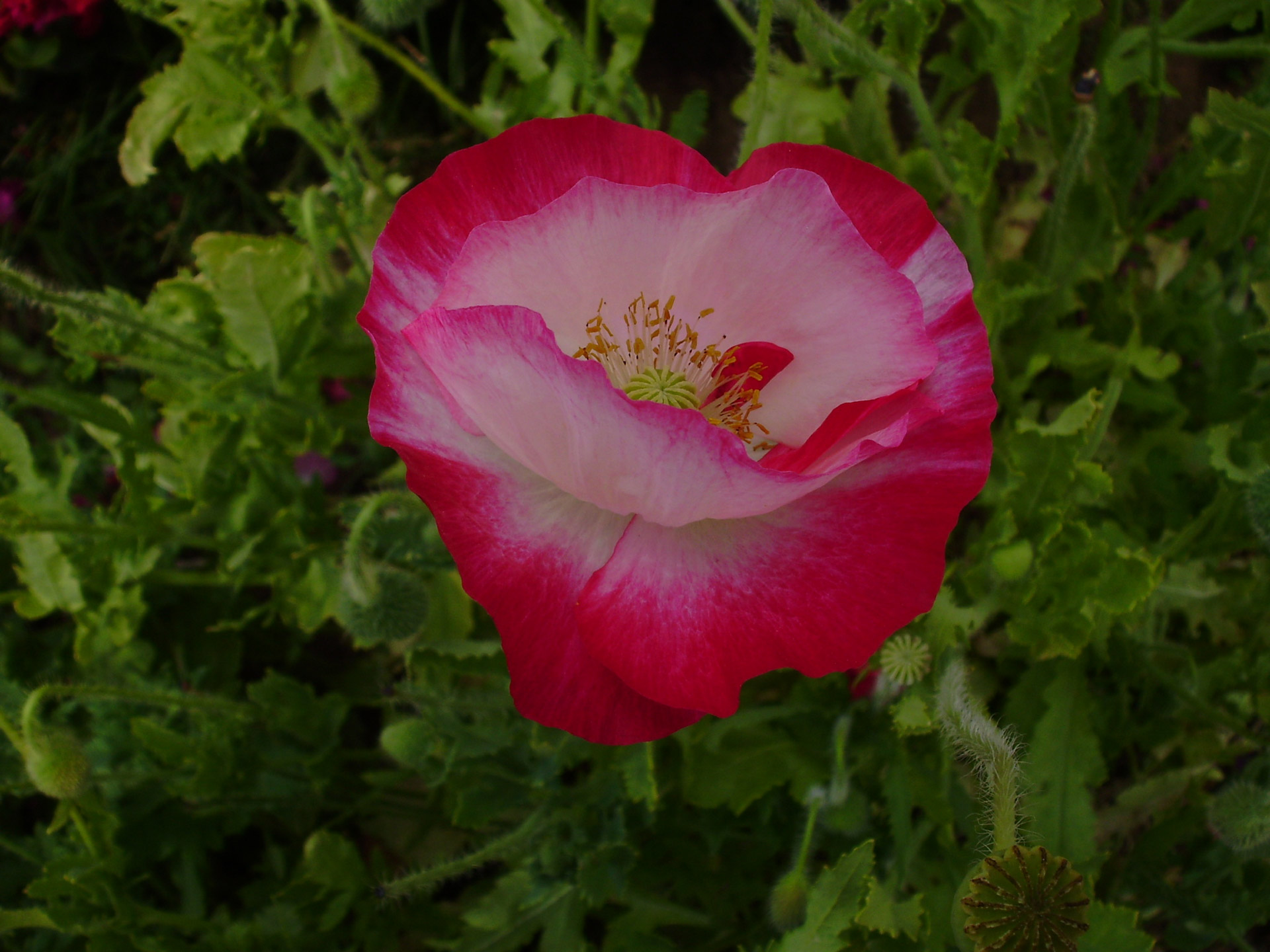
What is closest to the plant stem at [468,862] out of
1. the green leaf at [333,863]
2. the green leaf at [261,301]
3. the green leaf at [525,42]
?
the green leaf at [333,863]

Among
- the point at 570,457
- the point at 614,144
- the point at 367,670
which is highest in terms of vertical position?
the point at 614,144

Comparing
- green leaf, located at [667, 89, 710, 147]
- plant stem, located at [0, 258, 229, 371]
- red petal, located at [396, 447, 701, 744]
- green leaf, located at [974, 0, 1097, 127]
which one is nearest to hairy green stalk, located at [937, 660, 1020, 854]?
red petal, located at [396, 447, 701, 744]

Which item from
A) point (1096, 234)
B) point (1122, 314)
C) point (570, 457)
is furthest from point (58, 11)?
point (1122, 314)

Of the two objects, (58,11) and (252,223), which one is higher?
(58,11)

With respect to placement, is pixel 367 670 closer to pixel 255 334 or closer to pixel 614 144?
pixel 255 334

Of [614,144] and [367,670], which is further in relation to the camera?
[367,670]

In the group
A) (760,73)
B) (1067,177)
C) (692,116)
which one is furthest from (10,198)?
(1067,177)

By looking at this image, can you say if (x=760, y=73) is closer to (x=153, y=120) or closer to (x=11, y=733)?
(x=153, y=120)
